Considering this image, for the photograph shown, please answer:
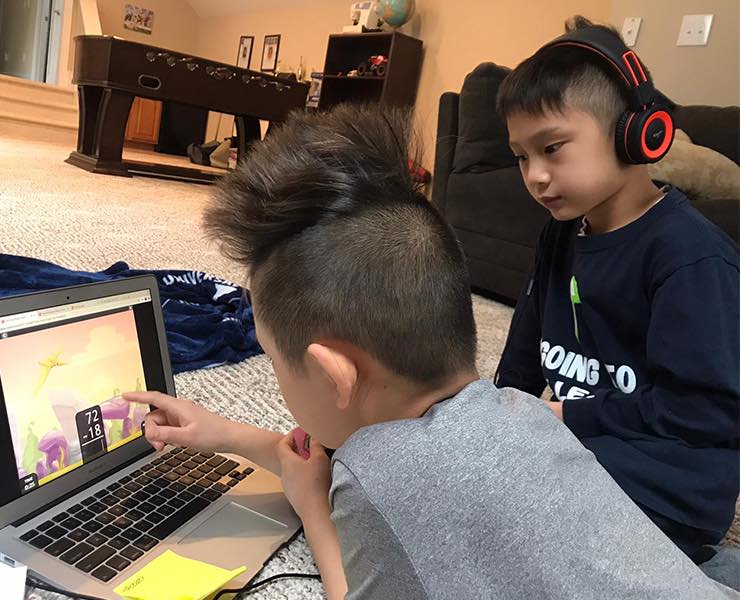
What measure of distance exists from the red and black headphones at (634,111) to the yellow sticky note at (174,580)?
0.69 m

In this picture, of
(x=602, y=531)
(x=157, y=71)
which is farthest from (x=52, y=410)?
(x=157, y=71)

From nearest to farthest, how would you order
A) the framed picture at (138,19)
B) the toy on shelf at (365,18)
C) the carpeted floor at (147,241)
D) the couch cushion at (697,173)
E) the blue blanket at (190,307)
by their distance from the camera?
the carpeted floor at (147,241), the blue blanket at (190,307), the couch cushion at (697,173), the toy on shelf at (365,18), the framed picture at (138,19)

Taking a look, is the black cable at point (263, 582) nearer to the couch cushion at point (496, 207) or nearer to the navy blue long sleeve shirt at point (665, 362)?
the navy blue long sleeve shirt at point (665, 362)

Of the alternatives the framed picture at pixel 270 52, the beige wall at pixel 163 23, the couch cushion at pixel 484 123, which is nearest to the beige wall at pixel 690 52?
the couch cushion at pixel 484 123

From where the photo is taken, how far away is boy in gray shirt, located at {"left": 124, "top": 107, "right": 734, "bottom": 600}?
1.48ft

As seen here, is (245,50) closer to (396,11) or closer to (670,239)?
(396,11)

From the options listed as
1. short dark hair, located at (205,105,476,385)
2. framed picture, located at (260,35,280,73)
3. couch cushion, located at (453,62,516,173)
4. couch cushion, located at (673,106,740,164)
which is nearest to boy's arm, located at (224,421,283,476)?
short dark hair, located at (205,105,476,385)

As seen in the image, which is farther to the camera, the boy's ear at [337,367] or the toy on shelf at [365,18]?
the toy on shelf at [365,18]

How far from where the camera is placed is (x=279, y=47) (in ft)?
18.2

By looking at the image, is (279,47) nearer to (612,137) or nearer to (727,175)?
(727,175)

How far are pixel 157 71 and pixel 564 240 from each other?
2969 millimetres

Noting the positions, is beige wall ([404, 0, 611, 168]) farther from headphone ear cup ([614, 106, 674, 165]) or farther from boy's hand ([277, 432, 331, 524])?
boy's hand ([277, 432, 331, 524])

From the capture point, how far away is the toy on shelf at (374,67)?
13.6 ft

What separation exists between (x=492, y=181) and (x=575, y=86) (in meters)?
1.37
